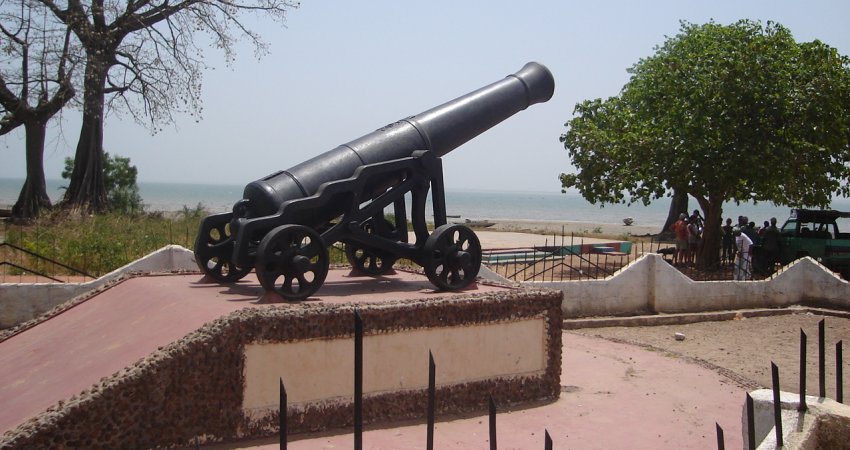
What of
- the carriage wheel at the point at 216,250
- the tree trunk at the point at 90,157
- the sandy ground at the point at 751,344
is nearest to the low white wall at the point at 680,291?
the sandy ground at the point at 751,344

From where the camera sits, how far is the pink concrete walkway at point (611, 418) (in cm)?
620

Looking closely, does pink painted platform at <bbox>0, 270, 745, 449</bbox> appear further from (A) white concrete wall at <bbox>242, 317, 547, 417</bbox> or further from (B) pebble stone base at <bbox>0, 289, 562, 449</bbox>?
(A) white concrete wall at <bbox>242, 317, 547, 417</bbox>

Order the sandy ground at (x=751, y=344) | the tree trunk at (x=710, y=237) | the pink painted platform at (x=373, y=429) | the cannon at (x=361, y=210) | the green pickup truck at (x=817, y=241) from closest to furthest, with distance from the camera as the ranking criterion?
the pink painted platform at (x=373, y=429) → the cannon at (x=361, y=210) → the sandy ground at (x=751, y=344) → the green pickup truck at (x=817, y=241) → the tree trunk at (x=710, y=237)

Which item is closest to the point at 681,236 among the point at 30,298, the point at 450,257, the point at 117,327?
the point at 450,257

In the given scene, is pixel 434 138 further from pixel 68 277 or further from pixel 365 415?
pixel 68 277

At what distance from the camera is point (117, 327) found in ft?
22.3

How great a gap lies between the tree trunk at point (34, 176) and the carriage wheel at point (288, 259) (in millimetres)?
18109

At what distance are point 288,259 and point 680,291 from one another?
27.0 ft

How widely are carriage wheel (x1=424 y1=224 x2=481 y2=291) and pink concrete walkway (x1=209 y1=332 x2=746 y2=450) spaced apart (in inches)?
52.6

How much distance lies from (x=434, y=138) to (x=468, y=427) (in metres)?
3.11

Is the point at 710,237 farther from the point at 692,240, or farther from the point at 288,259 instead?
the point at 288,259

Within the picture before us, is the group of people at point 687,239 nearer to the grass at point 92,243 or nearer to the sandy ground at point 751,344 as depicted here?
the sandy ground at point 751,344

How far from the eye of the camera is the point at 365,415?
648 centimetres

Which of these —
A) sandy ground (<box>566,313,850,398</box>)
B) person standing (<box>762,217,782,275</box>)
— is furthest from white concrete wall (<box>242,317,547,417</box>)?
person standing (<box>762,217,782,275</box>)
